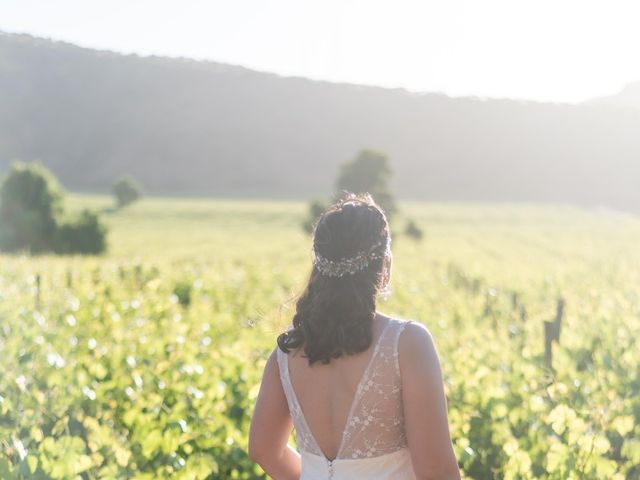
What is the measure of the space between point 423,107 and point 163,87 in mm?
44741

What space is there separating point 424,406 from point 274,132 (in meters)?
130

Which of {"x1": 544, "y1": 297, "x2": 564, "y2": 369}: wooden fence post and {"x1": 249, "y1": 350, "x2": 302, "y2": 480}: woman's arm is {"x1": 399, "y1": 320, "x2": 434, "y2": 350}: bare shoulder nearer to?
{"x1": 249, "y1": 350, "x2": 302, "y2": 480}: woman's arm

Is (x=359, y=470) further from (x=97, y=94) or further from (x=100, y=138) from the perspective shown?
(x=97, y=94)

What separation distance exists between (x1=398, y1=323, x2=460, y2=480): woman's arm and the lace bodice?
0.04m

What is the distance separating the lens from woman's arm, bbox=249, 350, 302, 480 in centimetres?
304

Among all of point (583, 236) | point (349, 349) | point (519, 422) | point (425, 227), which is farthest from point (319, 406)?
point (425, 227)

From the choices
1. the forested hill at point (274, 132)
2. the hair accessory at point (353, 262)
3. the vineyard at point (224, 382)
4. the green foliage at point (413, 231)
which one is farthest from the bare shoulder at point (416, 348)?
the forested hill at point (274, 132)

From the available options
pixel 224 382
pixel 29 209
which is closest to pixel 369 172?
pixel 29 209

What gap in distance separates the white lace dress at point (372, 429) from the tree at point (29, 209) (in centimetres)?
5192

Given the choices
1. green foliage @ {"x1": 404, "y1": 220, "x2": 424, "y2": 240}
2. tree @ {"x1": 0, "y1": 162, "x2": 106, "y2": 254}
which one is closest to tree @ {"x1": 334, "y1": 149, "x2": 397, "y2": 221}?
green foliage @ {"x1": 404, "y1": 220, "x2": 424, "y2": 240}

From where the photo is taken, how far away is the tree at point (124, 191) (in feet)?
239

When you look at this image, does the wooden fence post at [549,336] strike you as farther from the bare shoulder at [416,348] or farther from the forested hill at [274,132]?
the forested hill at [274,132]

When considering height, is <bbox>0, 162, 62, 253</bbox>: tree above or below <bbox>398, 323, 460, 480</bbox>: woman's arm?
below

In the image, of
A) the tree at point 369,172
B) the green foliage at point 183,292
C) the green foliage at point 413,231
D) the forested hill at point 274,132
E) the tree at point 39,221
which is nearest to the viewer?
the green foliage at point 183,292
